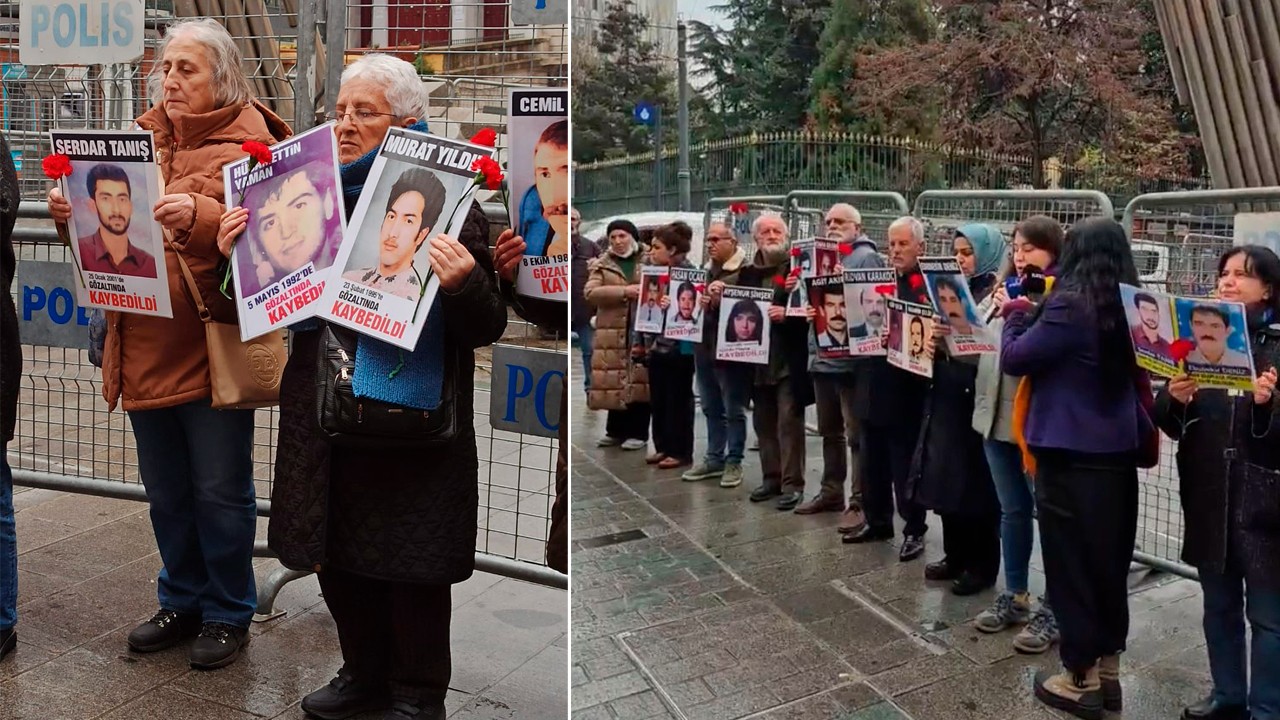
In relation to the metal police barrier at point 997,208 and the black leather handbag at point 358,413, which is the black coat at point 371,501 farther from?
the metal police barrier at point 997,208

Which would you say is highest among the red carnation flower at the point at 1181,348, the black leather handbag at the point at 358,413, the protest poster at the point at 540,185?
the protest poster at the point at 540,185

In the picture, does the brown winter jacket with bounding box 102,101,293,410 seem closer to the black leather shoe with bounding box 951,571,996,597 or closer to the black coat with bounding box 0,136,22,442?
the black coat with bounding box 0,136,22,442

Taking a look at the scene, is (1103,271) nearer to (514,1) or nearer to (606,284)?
(514,1)

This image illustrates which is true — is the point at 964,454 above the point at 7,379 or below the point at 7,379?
A: below

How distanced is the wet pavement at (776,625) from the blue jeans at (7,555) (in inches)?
57.4

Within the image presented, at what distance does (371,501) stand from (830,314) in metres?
2.42

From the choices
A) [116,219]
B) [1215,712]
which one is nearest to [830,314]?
[1215,712]

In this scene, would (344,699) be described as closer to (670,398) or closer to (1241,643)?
(1241,643)

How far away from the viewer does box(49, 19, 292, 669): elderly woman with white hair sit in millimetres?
2463

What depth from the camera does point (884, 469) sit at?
4.23 meters

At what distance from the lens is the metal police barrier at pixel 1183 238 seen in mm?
2910

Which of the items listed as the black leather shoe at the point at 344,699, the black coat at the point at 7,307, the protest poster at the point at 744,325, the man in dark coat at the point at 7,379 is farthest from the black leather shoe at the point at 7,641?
the protest poster at the point at 744,325

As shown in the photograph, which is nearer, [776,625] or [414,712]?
[414,712]

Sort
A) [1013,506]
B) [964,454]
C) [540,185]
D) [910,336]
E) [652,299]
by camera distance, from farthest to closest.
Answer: [652,299]
[910,336]
[964,454]
[1013,506]
[540,185]
